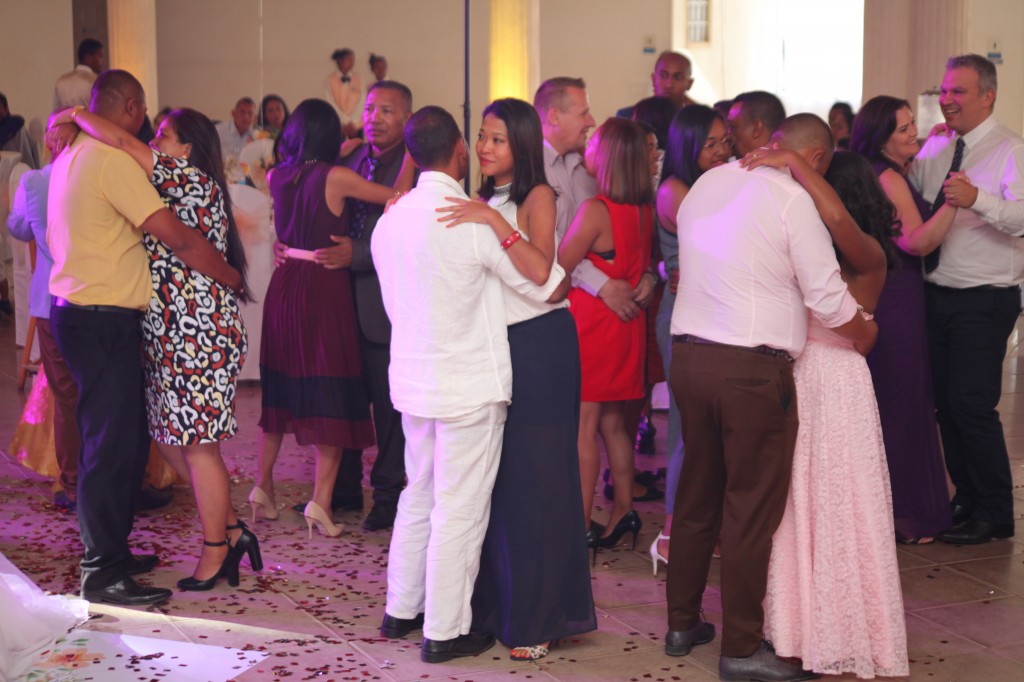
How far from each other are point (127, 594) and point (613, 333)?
1.95m

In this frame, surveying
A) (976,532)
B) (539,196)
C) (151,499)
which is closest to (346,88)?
(151,499)

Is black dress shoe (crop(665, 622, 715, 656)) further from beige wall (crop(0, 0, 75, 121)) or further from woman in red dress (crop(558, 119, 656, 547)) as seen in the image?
beige wall (crop(0, 0, 75, 121))

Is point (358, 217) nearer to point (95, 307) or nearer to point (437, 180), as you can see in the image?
point (95, 307)

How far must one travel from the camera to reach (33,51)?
11.5m

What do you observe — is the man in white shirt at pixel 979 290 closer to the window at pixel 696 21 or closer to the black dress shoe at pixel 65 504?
the black dress shoe at pixel 65 504

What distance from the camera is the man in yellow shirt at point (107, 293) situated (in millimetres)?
3959

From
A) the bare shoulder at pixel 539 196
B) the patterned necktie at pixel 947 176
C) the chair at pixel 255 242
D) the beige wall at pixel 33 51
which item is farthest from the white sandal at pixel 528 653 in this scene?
the beige wall at pixel 33 51

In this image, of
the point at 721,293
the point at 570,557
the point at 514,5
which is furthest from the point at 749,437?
the point at 514,5

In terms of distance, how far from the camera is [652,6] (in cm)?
1146

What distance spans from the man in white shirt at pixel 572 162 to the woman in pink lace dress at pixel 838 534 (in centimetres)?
117

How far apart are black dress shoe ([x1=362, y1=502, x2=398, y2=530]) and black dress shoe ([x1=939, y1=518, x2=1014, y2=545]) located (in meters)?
2.20

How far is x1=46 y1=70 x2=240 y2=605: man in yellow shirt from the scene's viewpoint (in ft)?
13.0

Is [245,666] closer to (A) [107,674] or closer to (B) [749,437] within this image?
(A) [107,674]

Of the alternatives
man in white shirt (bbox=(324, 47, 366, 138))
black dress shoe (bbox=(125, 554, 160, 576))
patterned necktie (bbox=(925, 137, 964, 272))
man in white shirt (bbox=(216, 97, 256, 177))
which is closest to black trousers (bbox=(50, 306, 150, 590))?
black dress shoe (bbox=(125, 554, 160, 576))
